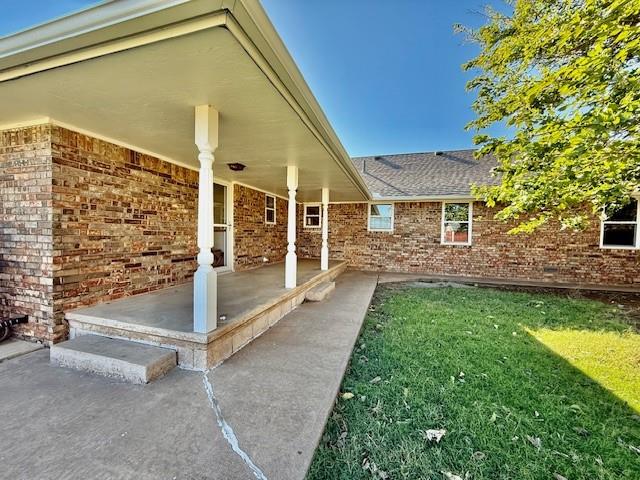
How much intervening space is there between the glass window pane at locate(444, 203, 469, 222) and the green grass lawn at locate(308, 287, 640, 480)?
17.8ft

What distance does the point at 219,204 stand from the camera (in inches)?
273

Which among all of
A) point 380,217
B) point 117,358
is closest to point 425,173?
point 380,217

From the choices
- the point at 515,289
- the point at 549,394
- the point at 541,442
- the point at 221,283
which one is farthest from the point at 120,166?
the point at 515,289

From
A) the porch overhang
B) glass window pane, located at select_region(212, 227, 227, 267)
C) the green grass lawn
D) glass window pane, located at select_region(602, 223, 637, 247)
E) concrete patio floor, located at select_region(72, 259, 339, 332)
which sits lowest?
the green grass lawn

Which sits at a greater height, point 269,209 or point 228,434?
point 269,209

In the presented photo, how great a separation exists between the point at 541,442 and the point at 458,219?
8717mm

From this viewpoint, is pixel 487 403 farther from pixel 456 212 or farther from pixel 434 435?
pixel 456 212

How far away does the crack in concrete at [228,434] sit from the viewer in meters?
1.63

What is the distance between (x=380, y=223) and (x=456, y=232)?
2637 mm

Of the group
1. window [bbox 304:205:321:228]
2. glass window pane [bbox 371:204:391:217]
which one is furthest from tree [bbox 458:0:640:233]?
window [bbox 304:205:321:228]

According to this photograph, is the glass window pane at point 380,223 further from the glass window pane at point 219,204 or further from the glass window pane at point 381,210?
the glass window pane at point 219,204

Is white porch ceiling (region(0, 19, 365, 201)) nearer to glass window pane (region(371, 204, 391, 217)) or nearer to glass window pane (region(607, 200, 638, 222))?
glass window pane (region(371, 204, 391, 217))

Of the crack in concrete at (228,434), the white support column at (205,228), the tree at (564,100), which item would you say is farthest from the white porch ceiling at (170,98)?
the tree at (564,100)

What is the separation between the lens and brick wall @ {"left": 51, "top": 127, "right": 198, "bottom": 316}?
3350 mm
